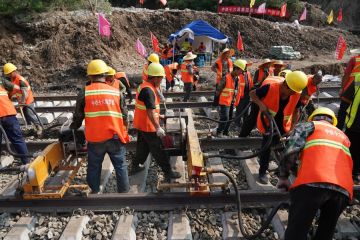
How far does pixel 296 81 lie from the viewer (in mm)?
4375

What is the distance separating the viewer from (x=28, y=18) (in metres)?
17.1

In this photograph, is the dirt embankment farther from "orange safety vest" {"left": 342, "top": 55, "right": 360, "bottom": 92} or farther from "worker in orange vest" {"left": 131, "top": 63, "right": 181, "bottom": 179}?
"orange safety vest" {"left": 342, "top": 55, "right": 360, "bottom": 92}

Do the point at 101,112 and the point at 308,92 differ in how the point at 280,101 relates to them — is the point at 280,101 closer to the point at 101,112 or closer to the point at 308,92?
the point at 308,92

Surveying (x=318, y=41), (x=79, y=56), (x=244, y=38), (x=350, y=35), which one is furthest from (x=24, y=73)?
(x=350, y=35)

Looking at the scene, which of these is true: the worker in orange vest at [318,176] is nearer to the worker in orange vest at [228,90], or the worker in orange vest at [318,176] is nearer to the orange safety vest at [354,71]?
the orange safety vest at [354,71]

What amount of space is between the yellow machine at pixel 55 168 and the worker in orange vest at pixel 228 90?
299cm

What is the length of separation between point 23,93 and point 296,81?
5641mm

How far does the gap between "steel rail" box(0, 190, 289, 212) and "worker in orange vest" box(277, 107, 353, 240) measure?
1.32 meters

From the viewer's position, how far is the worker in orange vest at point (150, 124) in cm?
461

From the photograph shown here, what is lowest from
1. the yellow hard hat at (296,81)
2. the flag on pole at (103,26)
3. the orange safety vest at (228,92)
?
the orange safety vest at (228,92)

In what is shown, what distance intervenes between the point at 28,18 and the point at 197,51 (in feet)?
34.3

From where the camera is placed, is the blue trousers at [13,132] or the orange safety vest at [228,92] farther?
the orange safety vest at [228,92]

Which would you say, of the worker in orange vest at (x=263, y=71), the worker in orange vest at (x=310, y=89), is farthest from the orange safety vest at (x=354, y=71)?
the worker in orange vest at (x=263, y=71)

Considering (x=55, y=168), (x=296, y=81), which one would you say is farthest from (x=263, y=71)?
(x=55, y=168)
